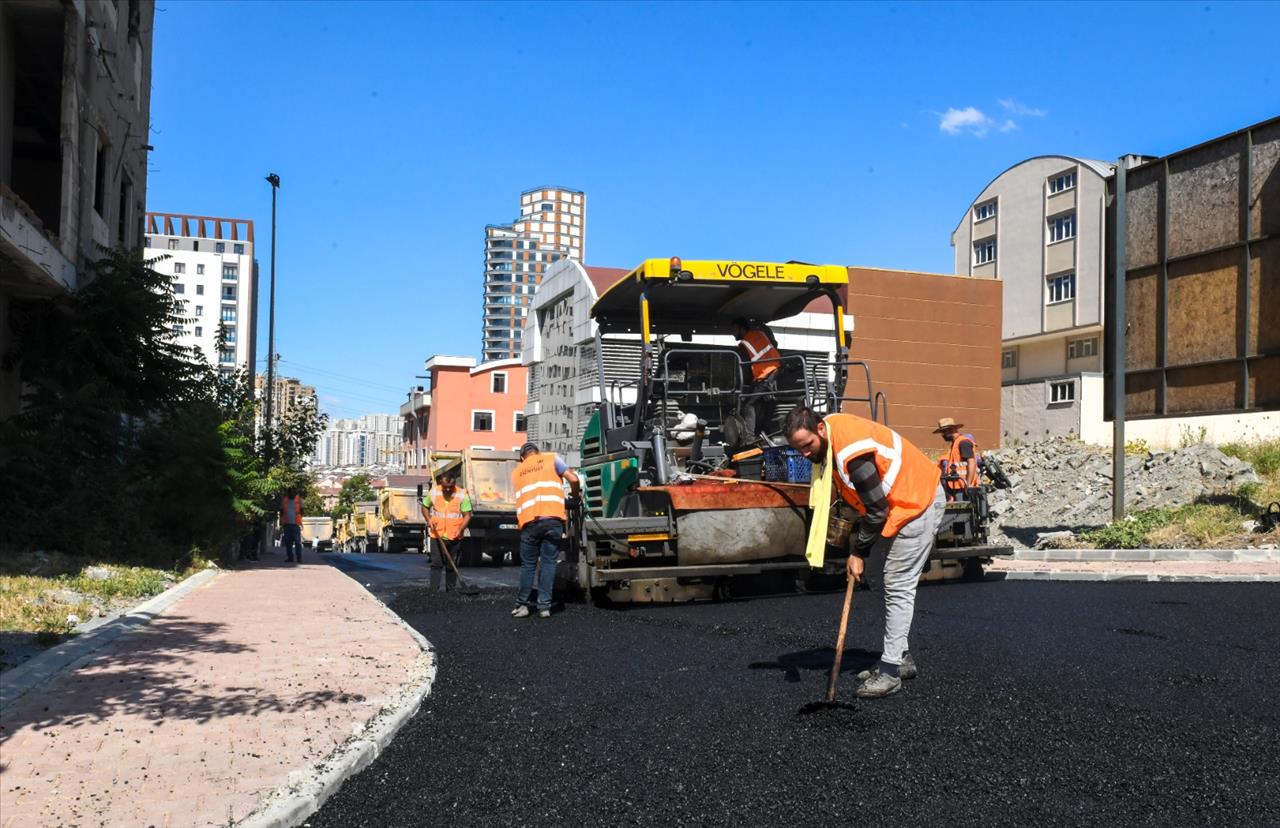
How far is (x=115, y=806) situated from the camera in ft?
12.5

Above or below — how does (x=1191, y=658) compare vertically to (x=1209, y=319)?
below

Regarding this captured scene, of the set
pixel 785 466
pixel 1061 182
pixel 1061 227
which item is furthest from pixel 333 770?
pixel 1061 182

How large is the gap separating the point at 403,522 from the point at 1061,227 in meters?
26.3

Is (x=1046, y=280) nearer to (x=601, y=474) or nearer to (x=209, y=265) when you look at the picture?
(x=601, y=474)

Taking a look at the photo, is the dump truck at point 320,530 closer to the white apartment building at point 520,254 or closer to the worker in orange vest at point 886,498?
the worker in orange vest at point 886,498

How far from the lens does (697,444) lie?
9953mm

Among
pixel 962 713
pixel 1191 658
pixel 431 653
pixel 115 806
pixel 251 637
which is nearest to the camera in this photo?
pixel 115 806

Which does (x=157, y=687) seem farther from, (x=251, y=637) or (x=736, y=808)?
(x=736, y=808)

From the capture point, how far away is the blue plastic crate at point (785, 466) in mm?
9578

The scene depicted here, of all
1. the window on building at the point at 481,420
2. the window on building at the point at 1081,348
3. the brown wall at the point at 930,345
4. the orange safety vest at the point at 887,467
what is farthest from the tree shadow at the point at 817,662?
the window on building at the point at 481,420

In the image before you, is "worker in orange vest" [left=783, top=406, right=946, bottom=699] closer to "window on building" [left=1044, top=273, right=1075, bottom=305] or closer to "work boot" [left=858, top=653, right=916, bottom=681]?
"work boot" [left=858, top=653, right=916, bottom=681]

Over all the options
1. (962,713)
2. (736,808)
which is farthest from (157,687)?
(962,713)

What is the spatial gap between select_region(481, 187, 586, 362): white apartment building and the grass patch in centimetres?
18166

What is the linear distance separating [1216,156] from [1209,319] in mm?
2102
